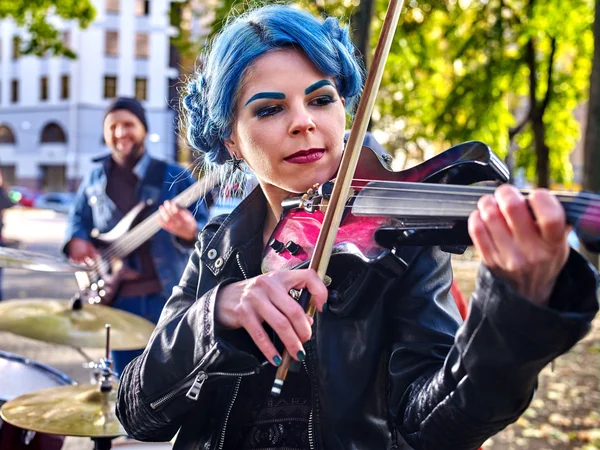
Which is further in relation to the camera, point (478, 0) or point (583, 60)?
point (583, 60)

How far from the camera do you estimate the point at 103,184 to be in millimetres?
4949

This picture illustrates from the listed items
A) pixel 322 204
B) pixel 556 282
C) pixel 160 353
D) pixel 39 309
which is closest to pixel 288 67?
pixel 322 204

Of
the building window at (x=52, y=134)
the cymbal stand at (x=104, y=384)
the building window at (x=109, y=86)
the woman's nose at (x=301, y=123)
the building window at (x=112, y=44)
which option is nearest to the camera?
the woman's nose at (x=301, y=123)

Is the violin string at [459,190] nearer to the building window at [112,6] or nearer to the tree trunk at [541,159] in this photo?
the tree trunk at [541,159]

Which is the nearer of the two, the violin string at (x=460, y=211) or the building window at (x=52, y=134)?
the violin string at (x=460, y=211)

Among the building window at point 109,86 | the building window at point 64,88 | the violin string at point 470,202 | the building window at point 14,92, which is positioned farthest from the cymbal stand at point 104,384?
the building window at point 14,92

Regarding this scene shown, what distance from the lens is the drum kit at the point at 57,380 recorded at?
8.21ft

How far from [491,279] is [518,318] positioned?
7 centimetres

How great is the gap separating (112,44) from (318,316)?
4183cm

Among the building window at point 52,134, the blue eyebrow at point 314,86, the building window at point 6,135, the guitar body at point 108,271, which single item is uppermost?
the blue eyebrow at point 314,86

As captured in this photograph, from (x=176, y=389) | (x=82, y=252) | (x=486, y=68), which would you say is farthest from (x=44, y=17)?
(x=176, y=389)

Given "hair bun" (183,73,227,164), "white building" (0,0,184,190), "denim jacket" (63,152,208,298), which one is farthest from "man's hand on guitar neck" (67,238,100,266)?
"white building" (0,0,184,190)

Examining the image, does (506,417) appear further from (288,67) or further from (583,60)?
(583,60)

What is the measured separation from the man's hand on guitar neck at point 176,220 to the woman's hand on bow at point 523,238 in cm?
317
